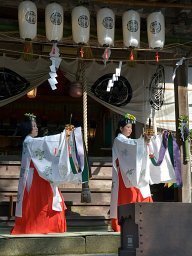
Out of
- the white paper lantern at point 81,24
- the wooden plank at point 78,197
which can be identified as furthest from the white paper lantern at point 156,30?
the wooden plank at point 78,197

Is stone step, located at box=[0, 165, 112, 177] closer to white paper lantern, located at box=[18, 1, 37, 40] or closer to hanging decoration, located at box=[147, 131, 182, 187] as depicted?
hanging decoration, located at box=[147, 131, 182, 187]

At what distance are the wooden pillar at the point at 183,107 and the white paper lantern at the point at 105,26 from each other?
1.59 metres

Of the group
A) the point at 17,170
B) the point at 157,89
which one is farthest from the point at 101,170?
the point at 157,89

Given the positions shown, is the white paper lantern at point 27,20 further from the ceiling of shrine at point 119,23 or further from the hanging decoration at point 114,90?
the hanging decoration at point 114,90

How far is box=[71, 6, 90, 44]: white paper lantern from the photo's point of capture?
834 centimetres

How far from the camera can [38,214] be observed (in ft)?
21.4

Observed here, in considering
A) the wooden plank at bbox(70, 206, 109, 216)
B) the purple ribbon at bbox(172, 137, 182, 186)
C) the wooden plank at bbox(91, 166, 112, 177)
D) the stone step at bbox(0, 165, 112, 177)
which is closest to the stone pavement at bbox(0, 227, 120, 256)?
the purple ribbon at bbox(172, 137, 182, 186)

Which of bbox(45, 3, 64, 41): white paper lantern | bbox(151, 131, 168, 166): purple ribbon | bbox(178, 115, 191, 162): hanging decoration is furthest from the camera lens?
bbox(178, 115, 191, 162): hanging decoration

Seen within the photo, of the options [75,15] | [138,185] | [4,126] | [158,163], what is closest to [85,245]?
[138,185]

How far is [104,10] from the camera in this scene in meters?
8.48

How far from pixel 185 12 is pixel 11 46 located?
3785 mm

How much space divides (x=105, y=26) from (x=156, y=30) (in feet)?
3.29

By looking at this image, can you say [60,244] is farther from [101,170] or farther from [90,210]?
[101,170]

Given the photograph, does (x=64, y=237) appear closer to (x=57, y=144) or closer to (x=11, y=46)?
(x=57, y=144)
